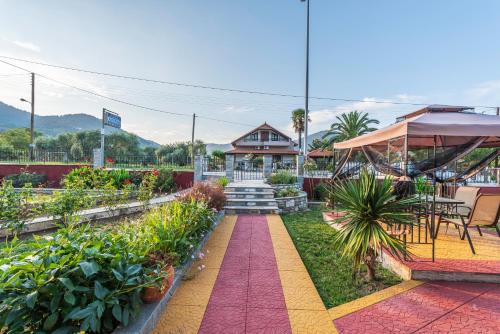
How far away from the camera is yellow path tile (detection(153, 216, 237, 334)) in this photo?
7.67ft

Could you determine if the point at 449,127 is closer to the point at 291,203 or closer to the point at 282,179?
the point at 291,203

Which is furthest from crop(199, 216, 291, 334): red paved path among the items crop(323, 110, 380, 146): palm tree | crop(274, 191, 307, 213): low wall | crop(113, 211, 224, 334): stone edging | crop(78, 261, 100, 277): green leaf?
crop(323, 110, 380, 146): palm tree

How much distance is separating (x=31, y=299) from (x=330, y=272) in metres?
3.51

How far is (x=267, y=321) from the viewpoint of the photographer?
244 cm

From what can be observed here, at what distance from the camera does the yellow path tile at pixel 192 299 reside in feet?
7.67

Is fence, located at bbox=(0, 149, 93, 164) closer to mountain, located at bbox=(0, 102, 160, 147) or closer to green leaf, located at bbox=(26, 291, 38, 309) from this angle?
green leaf, located at bbox=(26, 291, 38, 309)

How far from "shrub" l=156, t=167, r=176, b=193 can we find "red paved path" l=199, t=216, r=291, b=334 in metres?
6.87

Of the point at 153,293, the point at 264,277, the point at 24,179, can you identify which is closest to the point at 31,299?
the point at 153,293

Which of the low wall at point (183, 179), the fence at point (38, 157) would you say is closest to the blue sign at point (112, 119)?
the fence at point (38, 157)

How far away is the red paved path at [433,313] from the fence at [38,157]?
14.9 m

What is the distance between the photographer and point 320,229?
6113mm

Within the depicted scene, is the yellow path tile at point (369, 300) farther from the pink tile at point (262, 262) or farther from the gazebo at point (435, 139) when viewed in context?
the pink tile at point (262, 262)

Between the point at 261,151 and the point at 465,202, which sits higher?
the point at 261,151

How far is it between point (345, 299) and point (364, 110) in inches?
1149
